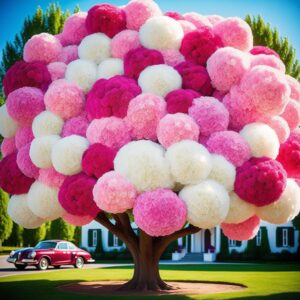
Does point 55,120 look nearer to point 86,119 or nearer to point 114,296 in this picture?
point 86,119

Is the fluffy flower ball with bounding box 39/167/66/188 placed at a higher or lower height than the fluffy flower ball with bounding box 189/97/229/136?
lower

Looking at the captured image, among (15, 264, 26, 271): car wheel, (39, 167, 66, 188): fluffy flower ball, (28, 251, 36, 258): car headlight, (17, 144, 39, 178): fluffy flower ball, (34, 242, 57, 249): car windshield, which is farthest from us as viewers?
(34, 242, 57, 249): car windshield

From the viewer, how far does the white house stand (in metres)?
32.8

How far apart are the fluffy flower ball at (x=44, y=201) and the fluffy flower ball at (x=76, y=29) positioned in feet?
12.6

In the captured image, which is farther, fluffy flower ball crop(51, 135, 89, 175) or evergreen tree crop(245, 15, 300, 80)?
evergreen tree crop(245, 15, 300, 80)

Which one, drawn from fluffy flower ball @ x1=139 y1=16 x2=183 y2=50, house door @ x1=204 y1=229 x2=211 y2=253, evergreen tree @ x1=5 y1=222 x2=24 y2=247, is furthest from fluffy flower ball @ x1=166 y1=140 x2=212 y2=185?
house door @ x1=204 y1=229 x2=211 y2=253

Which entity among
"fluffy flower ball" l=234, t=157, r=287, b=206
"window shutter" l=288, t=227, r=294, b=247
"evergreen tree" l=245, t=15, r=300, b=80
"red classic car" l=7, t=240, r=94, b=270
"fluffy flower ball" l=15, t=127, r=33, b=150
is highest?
"evergreen tree" l=245, t=15, r=300, b=80

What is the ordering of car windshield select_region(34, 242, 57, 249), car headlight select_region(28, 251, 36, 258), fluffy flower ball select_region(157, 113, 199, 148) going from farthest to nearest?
car windshield select_region(34, 242, 57, 249) → car headlight select_region(28, 251, 36, 258) → fluffy flower ball select_region(157, 113, 199, 148)

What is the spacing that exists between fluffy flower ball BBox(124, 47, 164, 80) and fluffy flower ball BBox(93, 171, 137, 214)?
100 inches

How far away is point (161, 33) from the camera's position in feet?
39.1

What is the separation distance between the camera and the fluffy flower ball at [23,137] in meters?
12.7

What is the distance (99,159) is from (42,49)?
12.0 feet

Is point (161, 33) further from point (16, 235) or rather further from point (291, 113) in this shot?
point (16, 235)

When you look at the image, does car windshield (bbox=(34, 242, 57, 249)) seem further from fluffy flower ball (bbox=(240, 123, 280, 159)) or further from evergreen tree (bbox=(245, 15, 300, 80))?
fluffy flower ball (bbox=(240, 123, 280, 159))
